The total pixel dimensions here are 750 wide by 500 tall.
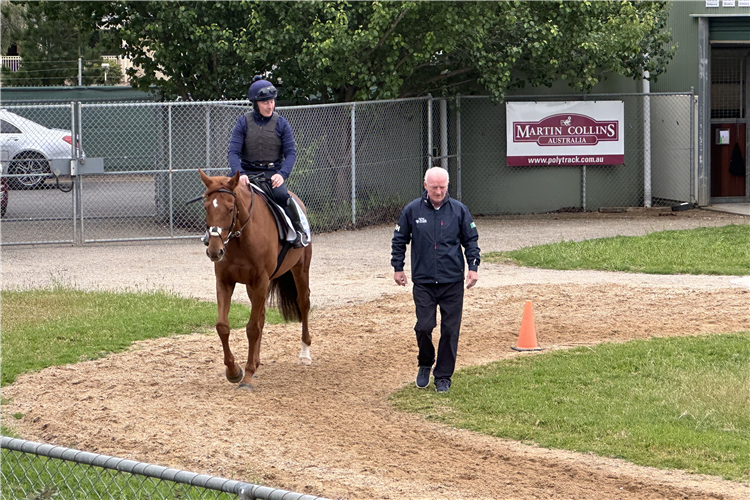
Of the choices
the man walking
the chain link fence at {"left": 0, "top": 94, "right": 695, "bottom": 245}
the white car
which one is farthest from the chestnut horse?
the white car

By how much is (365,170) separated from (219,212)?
1179 cm

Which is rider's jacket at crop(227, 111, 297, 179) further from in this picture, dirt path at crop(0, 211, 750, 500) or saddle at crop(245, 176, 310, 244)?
dirt path at crop(0, 211, 750, 500)

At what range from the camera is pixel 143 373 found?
9.22 m

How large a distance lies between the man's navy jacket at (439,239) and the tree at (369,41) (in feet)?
30.9

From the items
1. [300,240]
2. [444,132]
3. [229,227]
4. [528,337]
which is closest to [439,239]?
[300,240]

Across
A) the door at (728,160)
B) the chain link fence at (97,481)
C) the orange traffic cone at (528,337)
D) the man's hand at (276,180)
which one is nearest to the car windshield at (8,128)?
the door at (728,160)

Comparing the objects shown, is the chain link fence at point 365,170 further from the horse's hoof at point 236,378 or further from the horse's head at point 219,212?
the horse's head at point 219,212

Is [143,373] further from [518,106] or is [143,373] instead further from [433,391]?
[518,106]

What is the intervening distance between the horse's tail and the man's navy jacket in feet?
5.99

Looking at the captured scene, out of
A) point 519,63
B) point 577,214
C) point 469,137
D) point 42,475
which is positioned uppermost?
point 519,63

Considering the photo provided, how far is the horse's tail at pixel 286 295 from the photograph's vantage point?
9.98 m

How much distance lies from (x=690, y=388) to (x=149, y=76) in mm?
14623

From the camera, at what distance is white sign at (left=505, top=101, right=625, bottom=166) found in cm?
2159

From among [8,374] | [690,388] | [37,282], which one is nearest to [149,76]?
[37,282]
